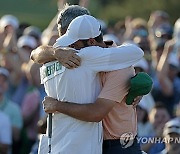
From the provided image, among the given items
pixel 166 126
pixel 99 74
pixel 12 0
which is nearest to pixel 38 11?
pixel 12 0

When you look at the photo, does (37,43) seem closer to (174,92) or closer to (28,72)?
(28,72)

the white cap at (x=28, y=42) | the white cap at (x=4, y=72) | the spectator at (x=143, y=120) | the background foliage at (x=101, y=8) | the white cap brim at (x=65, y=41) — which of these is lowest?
the spectator at (x=143, y=120)

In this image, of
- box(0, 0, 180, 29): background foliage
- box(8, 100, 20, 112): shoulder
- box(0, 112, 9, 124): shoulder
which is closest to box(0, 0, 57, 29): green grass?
box(0, 0, 180, 29): background foliage

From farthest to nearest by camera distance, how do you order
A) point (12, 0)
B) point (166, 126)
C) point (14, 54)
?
point (12, 0) → point (14, 54) → point (166, 126)

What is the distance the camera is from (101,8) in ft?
156

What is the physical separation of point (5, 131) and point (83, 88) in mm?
4523

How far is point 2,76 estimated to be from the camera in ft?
37.2

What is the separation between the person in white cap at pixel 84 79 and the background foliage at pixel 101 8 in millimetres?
31225

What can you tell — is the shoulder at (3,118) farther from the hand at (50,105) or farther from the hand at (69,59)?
the hand at (69,59)

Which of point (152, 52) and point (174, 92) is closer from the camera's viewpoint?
point (174, 92)

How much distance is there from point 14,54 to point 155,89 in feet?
7.28

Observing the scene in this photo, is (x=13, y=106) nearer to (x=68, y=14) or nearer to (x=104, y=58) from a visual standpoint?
(x=68, y=14)

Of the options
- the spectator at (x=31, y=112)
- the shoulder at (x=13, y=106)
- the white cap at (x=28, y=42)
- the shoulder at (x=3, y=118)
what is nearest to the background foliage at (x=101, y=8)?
the white cap at (x=28, y=42)

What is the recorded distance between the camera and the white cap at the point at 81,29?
22.0ft
